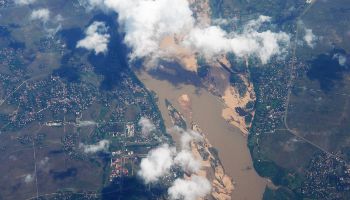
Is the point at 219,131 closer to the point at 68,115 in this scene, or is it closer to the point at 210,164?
the point at 210,164

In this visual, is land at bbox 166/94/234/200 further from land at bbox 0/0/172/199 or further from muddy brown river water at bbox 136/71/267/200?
land at bbox 0/0/172/199

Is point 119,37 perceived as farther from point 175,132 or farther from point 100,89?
point 175,132

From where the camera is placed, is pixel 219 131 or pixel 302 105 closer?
pixel 219 131

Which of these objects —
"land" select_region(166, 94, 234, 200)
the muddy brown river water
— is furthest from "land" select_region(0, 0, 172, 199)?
"land" select_region(166, 94, 234, 200)

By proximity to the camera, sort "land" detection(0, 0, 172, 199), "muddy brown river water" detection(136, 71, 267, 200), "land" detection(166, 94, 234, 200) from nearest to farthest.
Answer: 1. "land" detection(0, 0, 172, 199)
2. "land" detection(166, 94, 234, 200)
3. "muddy brown river water" detection(136, 71, 267, 200)

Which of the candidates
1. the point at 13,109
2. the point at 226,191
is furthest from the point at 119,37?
the point at 226,191

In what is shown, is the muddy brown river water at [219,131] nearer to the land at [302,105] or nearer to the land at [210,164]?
the land at [210,164]

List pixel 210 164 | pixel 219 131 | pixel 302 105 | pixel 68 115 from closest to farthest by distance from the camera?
pixel 210 164 → pixel 219 131 → pixel 68 115 → pixel 302 105

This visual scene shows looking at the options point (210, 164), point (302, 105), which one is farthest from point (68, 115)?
point (302, 105)
